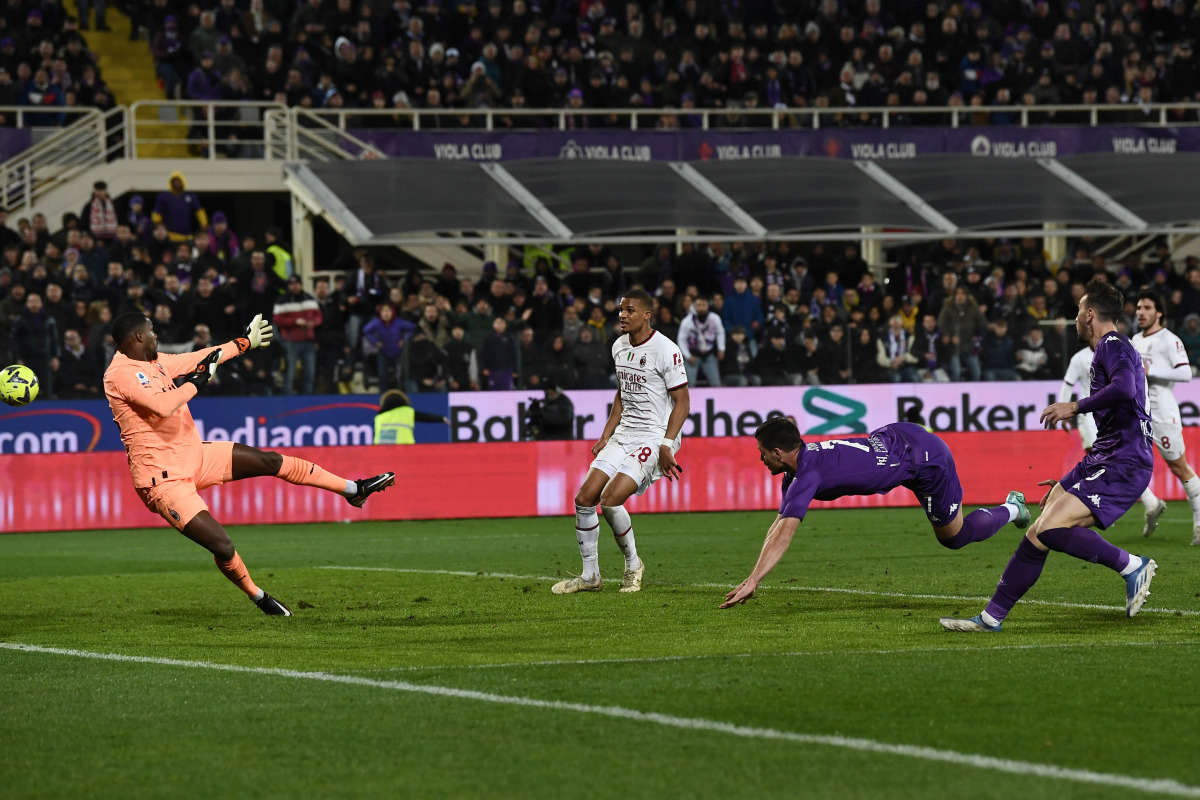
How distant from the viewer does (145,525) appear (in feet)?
69.8

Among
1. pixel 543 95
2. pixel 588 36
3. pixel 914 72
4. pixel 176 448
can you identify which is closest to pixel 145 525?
pixel 176 448

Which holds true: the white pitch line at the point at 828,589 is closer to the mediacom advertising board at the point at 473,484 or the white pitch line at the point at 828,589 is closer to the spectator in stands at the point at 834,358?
the mediacom advertising board at the point at 473,484

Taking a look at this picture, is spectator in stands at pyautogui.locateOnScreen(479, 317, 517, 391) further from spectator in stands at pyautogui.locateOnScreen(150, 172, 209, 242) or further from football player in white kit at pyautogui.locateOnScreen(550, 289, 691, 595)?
football player in white kit at pyautogui.locateOnScreen(550, 289, 691, 595)

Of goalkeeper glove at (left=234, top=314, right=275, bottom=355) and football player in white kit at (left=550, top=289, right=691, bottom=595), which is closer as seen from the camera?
goalkeeper glove at (left=234, top=314, right=275, bottom=355)

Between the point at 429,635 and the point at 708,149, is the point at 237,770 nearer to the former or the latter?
the point at 429,635

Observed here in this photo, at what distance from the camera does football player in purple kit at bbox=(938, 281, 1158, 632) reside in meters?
9.56

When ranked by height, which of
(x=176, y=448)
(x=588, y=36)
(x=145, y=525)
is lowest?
(x=145, y=525)

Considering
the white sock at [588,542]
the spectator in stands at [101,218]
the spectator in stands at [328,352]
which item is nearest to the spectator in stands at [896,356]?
the spectator in stands at [328,352]

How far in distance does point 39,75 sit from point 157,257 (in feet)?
19.8

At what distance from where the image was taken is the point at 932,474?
35.3 feet

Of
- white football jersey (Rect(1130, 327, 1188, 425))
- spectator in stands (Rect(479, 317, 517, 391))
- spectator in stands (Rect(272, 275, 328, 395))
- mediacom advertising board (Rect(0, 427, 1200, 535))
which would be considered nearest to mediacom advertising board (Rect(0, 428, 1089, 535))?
mediacom advertising board (Rect(0, 427, 1200, 535))

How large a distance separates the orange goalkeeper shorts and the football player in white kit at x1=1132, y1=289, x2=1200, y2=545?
890 cm

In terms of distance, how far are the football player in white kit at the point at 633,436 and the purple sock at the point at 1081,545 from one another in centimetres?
352

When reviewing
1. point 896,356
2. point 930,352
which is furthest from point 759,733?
point 930,352
